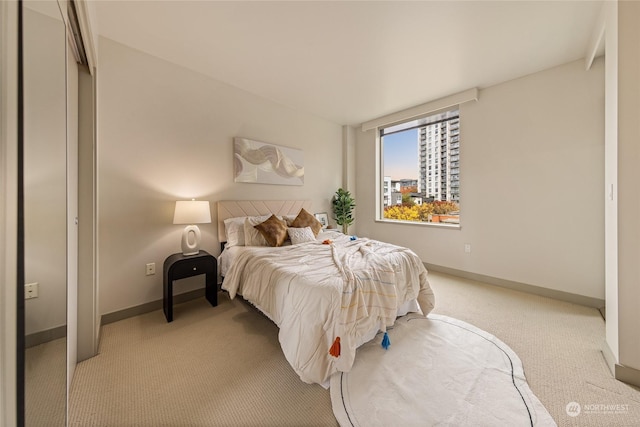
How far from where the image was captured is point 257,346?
1.94 meters

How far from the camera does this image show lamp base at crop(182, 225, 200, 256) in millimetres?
2562

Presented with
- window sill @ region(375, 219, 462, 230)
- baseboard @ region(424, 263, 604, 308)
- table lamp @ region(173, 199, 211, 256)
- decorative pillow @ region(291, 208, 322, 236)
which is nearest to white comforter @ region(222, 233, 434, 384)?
table lamp @ region(173, 199, 211, 256)

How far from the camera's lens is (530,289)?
9.74 feet

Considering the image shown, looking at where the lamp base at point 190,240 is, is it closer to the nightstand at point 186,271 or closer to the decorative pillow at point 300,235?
the nightstand at point 186,271

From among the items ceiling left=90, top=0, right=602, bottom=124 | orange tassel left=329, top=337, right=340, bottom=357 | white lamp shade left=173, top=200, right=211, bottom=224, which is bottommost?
orange tassel left=329, top=337, right=340, bottom=357

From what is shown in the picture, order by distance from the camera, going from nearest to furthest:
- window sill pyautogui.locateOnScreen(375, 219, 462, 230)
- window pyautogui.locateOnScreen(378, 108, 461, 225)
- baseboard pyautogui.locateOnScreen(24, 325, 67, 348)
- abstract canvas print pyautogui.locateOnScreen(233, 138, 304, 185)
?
1. baseboard pyautogui.locateOnScreen(24, 325, 67, 348)
2. abstract canvas print pyautogui.locateOnScreen(233, 138, 304, 185)
3. window sill pyautogui.locateOnScreen(375, 219, 462, 230)
4. window pyautogui.locateOnScreen(378, 108, 461, 225)

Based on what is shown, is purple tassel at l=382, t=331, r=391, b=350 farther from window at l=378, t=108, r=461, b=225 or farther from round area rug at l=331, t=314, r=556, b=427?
window at l=378, t=108, r=461, b=225

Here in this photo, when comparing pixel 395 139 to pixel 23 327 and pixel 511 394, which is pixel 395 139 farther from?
pixel 23 327

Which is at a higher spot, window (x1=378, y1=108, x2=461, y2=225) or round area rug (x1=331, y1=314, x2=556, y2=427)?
window (x1=378, y1=108, x2=461, y2=225)

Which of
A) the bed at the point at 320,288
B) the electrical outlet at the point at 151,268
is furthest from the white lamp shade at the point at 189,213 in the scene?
the electrical outlet at the point at 151,268

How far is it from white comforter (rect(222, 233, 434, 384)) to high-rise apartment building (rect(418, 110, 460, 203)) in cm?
205

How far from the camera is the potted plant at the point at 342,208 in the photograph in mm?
4512

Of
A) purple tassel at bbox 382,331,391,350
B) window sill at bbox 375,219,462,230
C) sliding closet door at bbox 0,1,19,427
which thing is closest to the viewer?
sliding closet door at bbox 0,1,19,427

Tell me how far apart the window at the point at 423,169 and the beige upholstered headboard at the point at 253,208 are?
1.84 m
